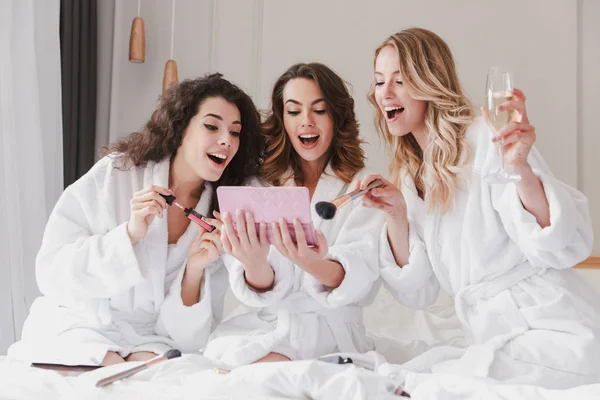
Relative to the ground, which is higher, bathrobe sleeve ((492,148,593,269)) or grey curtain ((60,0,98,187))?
grey curtain ((60,0,98,187))

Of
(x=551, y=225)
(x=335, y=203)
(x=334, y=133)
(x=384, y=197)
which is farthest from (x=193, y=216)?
(x=551, y=225)

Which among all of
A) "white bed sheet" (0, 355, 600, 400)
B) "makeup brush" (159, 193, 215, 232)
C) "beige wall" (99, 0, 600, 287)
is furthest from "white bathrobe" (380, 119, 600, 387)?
"beige wall" (99, 0, 600, 287)

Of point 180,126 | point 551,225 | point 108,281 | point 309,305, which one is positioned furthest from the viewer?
point 180,126

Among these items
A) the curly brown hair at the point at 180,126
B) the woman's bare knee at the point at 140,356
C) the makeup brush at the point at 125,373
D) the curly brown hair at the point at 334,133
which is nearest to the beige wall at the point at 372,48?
the curly brown hair at the point at 334,133

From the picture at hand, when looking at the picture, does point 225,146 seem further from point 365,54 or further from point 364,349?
point 365,54

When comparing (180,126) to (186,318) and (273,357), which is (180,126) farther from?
(273,357)

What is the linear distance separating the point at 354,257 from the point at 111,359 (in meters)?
0.68

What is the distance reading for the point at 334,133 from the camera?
221cm

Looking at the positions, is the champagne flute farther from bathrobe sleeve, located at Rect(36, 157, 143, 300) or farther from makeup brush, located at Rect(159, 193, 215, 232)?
bathrobe sleeve, located at Rect(36, 157, 143, 300)

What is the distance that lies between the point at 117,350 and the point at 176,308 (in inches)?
8.5

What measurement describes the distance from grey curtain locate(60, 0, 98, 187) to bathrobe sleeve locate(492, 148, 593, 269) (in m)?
2.03

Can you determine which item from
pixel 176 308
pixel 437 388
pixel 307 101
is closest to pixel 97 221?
pixel 176 308

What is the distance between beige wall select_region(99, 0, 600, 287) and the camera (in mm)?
3234

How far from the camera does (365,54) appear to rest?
3.34 metres
